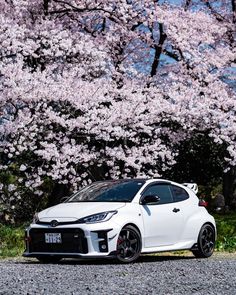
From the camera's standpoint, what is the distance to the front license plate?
11.5 metres

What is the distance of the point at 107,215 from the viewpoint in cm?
1160

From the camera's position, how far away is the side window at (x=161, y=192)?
12734 millimetres

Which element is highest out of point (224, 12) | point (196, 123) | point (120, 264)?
point (224, 12)

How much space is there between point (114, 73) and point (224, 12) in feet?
25.7

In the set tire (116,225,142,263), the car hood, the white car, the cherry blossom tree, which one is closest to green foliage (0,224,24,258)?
the cherry blossom tree

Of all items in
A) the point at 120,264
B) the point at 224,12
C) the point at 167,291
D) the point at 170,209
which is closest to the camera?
the point at 167,291

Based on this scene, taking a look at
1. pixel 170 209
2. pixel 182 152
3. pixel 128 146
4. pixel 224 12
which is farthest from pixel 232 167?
pixel 170 209

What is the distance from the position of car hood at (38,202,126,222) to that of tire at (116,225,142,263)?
43 cm

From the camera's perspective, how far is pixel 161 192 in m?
12.9

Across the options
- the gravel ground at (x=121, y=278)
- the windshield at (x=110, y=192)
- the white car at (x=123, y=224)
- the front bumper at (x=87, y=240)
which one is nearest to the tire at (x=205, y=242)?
the white car at (x=123, y=224)

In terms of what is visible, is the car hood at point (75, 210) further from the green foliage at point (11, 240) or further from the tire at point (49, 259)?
the green foliage at point (11, 240)

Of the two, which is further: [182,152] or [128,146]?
[182,152]

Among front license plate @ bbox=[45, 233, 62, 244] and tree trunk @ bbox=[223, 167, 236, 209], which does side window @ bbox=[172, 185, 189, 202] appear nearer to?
front license plate @ bbox=[45, 233, 62, 244]

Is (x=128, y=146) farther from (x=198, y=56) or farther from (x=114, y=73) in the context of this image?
(x=198, y=56)
